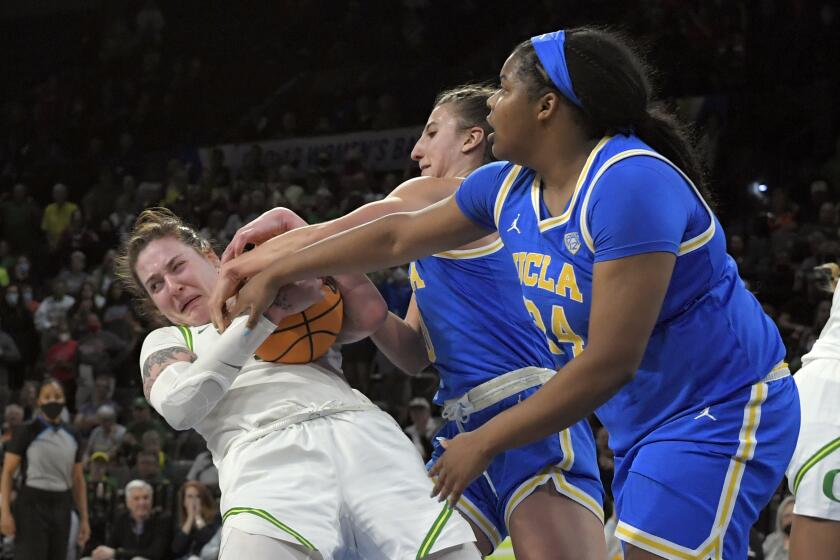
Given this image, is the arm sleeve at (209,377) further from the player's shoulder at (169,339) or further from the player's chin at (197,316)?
the player's chin at (197,316)

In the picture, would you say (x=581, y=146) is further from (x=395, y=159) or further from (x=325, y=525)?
(x=395, y=159)

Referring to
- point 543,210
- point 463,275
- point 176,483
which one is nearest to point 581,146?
point 543,210

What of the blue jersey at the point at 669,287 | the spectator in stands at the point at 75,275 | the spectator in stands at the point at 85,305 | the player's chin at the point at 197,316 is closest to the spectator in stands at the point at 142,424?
the spectator in stands at the point at 85,305

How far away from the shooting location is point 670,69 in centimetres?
1179

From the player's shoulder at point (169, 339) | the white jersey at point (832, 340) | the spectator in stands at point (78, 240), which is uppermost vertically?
the player's shoulder at point (169, 339)

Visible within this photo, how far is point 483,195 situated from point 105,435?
28.2 ft

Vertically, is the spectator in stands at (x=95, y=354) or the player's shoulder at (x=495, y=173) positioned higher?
the player's shoulder at (x=495, y=173)

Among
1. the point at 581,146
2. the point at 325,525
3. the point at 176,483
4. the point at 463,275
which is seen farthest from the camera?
the point at 176,483

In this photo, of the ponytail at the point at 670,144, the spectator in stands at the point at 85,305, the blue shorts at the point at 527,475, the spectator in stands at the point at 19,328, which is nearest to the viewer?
the ponytail at the point at 670,144

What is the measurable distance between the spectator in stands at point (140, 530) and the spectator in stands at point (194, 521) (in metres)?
0.10

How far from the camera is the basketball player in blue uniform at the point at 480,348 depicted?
3.10 m

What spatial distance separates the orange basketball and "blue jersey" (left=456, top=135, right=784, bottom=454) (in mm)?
796

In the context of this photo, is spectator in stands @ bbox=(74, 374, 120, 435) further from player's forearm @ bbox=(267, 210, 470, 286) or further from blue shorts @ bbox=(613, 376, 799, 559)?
blue shorts @ bbox=(613, 376, 799, 559)

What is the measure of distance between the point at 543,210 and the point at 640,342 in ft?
1.42
